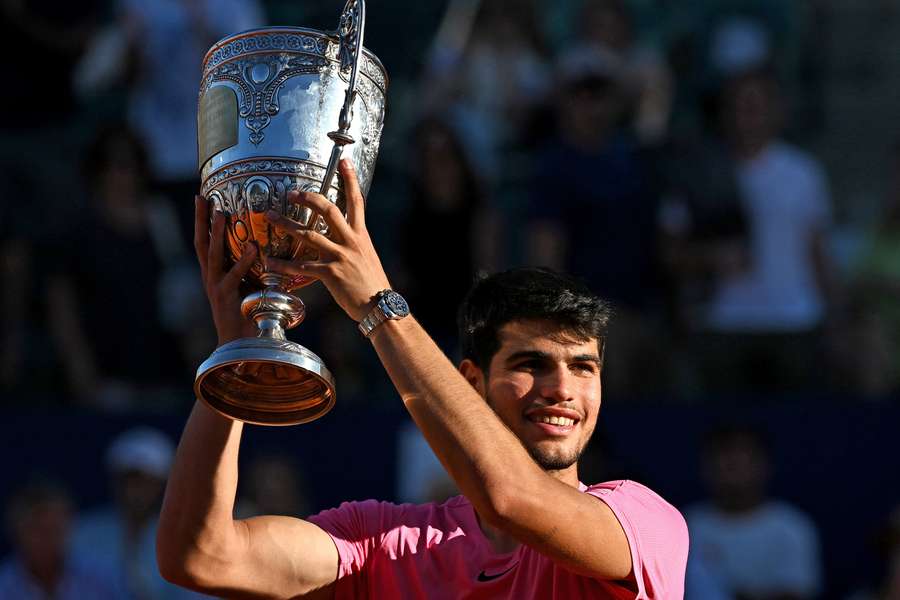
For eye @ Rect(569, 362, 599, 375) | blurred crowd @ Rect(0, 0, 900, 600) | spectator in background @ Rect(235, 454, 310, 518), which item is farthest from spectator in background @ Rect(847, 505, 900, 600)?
eye @ Rect(569, 362, 599, 375)

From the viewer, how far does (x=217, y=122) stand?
353 centimetres

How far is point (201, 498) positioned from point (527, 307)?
0.78m

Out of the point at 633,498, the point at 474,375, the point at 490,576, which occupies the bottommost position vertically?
the point at 490,576

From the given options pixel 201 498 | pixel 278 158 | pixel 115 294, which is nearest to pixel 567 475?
pixel 201 498

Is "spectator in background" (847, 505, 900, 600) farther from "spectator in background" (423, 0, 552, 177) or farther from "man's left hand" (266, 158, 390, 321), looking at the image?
"man's left hand" (266, 158, 390, 321)

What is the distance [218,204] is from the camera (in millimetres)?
3457

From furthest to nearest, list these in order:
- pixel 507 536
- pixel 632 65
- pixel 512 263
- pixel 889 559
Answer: pixel 632 65
pixel 512 263
pixel 889 559
pixel 507 536

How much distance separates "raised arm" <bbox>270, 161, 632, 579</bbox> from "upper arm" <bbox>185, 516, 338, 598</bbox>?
553mm

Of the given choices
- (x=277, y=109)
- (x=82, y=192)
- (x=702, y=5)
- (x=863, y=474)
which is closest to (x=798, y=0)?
(x=702, y=5)

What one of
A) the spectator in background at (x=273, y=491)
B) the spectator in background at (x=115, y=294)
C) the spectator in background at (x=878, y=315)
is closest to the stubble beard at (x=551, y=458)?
the spectator in background at (x=273, y=491)

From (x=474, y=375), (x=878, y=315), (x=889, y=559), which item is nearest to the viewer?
(x=474, y=375)

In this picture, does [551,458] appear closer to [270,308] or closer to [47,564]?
[270,308]

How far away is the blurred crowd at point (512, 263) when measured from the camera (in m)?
7.00

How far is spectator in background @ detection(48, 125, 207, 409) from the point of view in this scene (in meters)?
7.71
